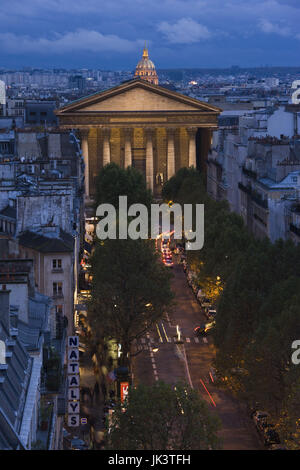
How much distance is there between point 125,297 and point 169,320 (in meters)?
13.3

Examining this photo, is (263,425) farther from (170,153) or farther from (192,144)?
(170,153)

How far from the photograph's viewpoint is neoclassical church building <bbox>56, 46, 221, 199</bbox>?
14712cm

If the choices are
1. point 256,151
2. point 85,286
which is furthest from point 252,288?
point 256,151

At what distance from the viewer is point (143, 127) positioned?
497 ft

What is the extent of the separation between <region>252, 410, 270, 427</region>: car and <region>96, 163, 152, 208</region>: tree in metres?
57.1

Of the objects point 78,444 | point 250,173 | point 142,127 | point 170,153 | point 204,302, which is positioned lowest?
point 204,302

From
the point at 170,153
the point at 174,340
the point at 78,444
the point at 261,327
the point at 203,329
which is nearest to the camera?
the point at 78,444

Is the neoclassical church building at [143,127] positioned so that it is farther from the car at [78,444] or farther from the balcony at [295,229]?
the car at [78,444]

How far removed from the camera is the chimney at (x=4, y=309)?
1150 inches

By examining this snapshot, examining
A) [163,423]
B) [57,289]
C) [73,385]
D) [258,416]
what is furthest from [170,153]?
[163,423]

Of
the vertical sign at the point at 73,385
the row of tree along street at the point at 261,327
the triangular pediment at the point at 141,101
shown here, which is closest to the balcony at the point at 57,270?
the vertical sign at the point at 73,385

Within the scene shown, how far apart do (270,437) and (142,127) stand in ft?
364

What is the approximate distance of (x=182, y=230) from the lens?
102 meters
